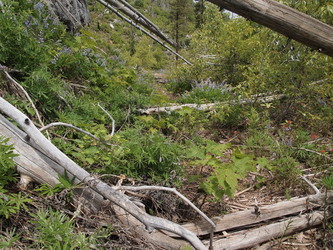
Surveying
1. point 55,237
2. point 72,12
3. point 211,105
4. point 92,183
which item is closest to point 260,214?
point 92,183

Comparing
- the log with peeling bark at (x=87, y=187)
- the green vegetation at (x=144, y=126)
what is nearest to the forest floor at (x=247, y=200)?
the green vegetation at (x=144, y=126)

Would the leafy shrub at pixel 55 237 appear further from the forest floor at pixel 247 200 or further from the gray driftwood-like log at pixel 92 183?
the forest floor at pixel 247 200

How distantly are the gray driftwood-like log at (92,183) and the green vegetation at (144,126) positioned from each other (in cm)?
10

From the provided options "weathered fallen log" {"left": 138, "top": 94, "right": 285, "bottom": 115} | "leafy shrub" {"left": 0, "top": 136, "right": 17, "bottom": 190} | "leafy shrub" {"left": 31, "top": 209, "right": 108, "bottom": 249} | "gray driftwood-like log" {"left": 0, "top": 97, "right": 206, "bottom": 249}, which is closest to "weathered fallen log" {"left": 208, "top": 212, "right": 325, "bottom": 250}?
"gray driftwood-like log" {"left": 0, "top": 97, "right": 206, "bottom": 249}

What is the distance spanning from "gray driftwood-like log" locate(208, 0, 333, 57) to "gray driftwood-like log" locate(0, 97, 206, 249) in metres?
1.86

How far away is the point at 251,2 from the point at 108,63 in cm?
353

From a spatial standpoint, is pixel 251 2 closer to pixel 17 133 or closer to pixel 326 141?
pixel 17 133

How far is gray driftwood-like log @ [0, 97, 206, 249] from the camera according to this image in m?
1.81

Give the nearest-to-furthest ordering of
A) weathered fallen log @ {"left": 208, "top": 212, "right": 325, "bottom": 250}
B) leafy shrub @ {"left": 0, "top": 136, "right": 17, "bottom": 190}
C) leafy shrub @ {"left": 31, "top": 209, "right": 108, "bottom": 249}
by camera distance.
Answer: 1. leafy shrub @ {"left": 31, "top": 209, "right": 108, "bottom": 249}
2. leafy shrub @ {"left": 0, "top": 136, "right": 17, "bottom": 190}
3. weathered fallen log @ {"left": 208, "top": 212, "right": 325, "bottom": 250}

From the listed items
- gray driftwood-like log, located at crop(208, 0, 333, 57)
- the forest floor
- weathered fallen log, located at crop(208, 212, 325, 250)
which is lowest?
the forest floor

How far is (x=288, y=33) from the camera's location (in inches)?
94.0

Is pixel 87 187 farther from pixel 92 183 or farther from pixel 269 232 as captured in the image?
pixel 269 232

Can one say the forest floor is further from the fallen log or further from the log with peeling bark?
the log with peeling bark

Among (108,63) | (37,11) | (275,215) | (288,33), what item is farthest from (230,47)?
(275,215)
